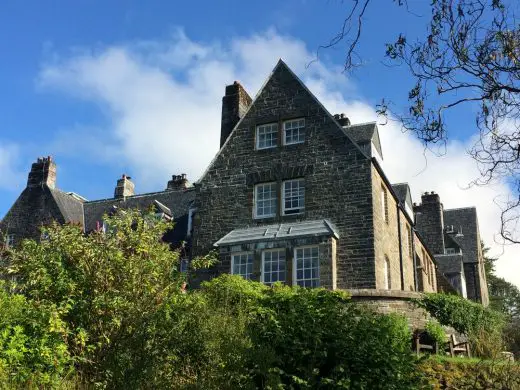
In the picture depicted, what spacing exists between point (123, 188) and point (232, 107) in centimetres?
1349

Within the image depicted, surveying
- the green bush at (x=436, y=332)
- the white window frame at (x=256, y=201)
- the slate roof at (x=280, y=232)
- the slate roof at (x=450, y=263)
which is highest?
the slate roof at (x=450, y=263)

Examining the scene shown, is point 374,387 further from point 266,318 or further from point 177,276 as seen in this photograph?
point 177,276

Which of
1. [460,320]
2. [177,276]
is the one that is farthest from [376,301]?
[177,276]

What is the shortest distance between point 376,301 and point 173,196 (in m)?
20.5

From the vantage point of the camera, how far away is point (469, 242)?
142 feet

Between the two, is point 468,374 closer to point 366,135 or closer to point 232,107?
point 366,135

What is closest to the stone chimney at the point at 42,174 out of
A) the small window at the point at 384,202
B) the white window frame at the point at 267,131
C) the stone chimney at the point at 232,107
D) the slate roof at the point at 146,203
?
the slate roof at the point at 146,203

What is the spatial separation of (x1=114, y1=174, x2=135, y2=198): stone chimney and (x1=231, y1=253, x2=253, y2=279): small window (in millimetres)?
16971

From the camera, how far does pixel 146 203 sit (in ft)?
116

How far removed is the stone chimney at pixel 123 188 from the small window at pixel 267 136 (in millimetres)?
15621

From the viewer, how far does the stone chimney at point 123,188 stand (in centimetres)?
3716

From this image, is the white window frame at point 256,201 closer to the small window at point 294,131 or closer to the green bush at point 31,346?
the small window at point 294,131

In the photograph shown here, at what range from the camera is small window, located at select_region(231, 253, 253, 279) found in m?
21.5

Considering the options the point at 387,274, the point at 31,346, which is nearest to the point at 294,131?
the point at 387,274
